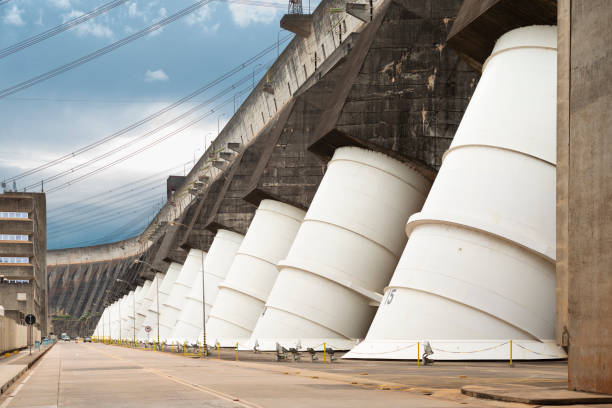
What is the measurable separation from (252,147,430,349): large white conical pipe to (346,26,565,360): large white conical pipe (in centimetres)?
956

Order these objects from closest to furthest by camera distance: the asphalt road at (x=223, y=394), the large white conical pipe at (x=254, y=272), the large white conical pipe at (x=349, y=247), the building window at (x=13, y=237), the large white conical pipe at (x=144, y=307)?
the asphalt road at (x=223, y=394) → the large white conical pipe at (x=349, y=247) → the large white conical pipe at (x=254, y=272) → the large white conical pipe at (x=144, y=307) → the building window at (x=13, y=237)

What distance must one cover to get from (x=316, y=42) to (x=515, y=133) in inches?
1114

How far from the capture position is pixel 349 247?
38500 millimetres

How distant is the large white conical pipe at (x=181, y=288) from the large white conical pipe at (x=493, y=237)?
169 feet

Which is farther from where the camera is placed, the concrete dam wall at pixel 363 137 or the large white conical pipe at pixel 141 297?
the large white conical pipe at pixel 141 297

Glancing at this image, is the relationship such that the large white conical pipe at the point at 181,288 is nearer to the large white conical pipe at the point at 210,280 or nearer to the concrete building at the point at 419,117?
the concrete building at the point at 419,117

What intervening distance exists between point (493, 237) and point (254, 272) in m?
28.3

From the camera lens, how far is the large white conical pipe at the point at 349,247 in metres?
37.8

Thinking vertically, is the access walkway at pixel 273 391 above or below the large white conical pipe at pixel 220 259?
below

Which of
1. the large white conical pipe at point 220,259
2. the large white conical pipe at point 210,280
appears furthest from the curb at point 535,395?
the large white conical pipe at point 210,280

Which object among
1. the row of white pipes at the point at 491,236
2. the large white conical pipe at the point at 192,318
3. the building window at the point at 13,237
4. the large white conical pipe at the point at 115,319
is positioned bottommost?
the large white conical pipe at the point at 115,319

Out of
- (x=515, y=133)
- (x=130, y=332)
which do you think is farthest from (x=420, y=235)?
(x=130, y=332)

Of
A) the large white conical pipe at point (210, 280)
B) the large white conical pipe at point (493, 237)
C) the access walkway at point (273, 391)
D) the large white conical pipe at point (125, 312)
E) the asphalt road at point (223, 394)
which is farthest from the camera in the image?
the large white conical pipe at point (125, 312)

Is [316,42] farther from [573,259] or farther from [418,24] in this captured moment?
[573,259]
